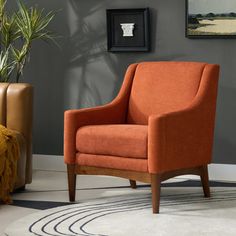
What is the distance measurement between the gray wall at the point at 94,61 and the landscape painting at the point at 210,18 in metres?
0.08

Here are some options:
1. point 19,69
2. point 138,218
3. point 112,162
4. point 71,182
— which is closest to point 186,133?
point 112,162

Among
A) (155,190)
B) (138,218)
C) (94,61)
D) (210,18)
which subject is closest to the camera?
(138,218)

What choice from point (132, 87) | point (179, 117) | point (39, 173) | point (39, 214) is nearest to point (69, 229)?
point (39, 214)

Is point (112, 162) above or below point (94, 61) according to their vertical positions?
below

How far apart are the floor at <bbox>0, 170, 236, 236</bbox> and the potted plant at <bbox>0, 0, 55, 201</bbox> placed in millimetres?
150

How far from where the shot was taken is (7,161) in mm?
4230

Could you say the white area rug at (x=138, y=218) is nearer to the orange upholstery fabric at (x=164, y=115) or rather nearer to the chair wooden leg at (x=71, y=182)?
the chair wooden leg at (x=71, y=182)

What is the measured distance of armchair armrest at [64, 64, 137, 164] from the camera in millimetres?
4258

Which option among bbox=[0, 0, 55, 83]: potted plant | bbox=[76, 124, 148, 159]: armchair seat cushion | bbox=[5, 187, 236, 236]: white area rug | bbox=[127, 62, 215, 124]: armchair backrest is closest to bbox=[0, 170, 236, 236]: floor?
bbox=[5, 187, 236, 236]: white area rug

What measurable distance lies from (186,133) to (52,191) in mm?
1084

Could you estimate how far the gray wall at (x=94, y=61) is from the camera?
4.98 metres

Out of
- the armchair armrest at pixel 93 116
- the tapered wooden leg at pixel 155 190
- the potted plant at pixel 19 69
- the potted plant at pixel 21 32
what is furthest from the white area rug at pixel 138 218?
the potted plant at pixel 21 32

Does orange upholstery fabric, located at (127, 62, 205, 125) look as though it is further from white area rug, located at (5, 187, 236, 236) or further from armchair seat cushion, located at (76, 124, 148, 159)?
white area rug, located at (5, 187, 236, 236)

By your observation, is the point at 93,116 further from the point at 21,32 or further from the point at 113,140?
the point at 21,32
